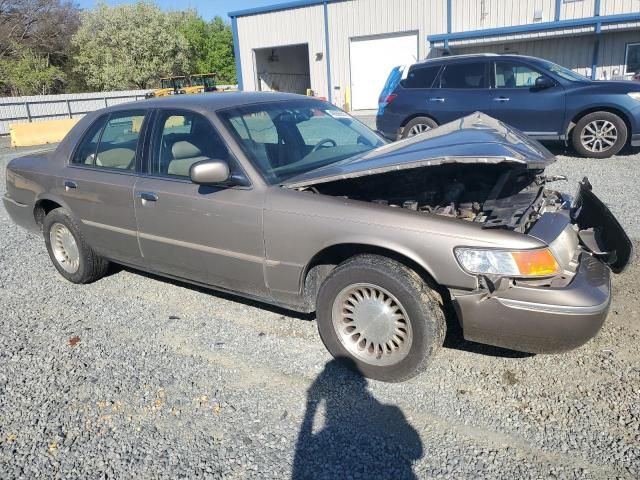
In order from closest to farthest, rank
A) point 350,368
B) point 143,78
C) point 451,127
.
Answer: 1. point 350,368
2. point 451,127
3. point 143,78

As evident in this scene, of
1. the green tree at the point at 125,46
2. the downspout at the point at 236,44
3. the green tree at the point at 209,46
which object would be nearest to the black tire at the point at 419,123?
the downspout at the point at 236,44

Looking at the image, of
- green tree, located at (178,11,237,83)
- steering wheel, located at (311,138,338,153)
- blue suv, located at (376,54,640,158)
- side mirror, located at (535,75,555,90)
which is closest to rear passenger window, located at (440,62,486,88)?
blue suv, located at (376,54,640,158)

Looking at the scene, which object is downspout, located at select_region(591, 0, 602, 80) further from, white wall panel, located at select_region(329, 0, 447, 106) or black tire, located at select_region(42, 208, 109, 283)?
black tire, located at select_region(42, 208, 109, 283)

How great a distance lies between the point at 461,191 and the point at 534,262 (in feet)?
3.09

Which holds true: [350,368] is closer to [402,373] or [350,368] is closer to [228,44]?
[402,373]

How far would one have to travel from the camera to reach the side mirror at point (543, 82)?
9.13 m

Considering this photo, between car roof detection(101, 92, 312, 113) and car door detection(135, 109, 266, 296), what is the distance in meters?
0.08

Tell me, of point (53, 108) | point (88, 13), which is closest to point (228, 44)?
point (88, 13)

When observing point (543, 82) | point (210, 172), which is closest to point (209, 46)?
point (543, 82)

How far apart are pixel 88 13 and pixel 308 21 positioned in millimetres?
28897

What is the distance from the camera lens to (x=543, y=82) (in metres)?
9.16

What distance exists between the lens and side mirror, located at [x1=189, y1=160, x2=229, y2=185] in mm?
3275

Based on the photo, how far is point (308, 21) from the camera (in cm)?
2347

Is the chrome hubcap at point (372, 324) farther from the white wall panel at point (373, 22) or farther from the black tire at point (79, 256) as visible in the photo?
the white wall panel at point (373, 22)
